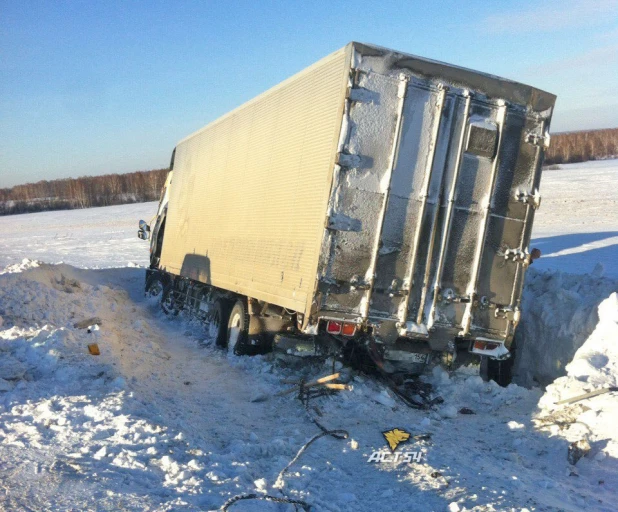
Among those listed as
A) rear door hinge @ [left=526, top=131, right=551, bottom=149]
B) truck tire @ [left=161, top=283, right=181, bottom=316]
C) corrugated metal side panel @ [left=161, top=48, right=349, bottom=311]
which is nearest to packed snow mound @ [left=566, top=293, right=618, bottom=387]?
rear door hinge @ [left=526, top=131, right=551, bottom=149]

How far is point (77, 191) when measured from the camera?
85750mm

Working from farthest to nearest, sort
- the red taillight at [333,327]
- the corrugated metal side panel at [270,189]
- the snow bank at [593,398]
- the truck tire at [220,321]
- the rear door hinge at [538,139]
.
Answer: the truck tire at [220,321] < the rear door hinge at [538,139] < the corrugated metal side panel at [270,189] < the red taillight at [333,327] < the snow bank at [593,398]

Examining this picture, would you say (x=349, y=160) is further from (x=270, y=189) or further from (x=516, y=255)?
(x=516, y=255)

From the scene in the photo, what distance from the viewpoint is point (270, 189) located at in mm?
8766

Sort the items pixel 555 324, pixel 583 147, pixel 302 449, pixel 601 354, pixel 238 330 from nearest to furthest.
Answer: pixel 302 449
pixel 601 354
pixel 555 324
pixel 238 330
pixel 583 147

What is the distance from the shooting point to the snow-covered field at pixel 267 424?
4594mm

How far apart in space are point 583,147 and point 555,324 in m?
82.4

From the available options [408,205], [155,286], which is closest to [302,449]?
[408,205]

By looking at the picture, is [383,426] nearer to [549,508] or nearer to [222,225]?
[549,508]

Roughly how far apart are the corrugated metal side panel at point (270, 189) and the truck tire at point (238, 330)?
0.38 meters

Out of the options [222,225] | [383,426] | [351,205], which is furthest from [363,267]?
[222,225]

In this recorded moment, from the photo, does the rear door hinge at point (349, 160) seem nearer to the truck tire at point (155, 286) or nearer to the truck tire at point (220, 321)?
the truck tire at point (220, 321)

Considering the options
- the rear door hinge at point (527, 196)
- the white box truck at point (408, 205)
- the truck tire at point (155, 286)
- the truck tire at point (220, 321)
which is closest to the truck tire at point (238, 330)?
the truck tire at point (220, 321)

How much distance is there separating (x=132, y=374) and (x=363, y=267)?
3.68m
